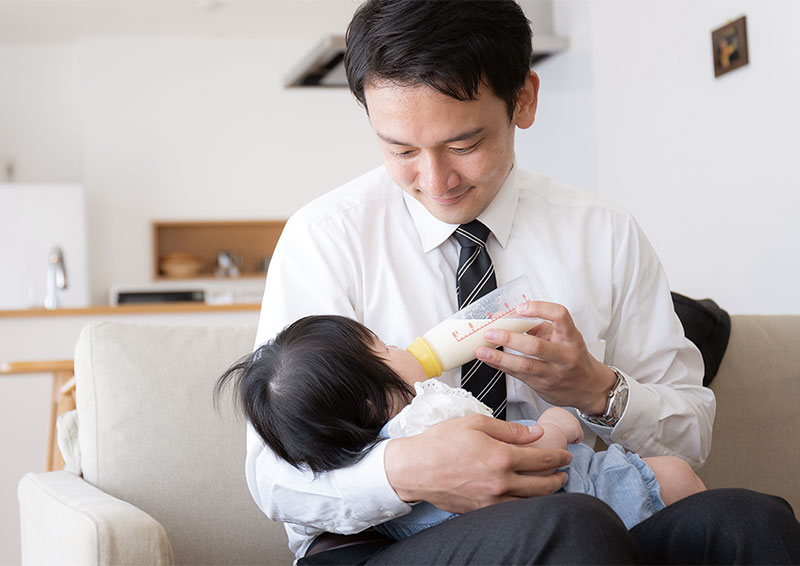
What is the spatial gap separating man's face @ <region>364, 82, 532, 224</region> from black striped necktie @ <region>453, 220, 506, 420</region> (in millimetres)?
106

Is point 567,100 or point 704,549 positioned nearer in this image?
point 704,549

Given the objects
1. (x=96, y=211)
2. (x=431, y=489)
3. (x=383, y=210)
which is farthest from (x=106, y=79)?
(x=431, y=489)

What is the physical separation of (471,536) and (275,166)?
611cm

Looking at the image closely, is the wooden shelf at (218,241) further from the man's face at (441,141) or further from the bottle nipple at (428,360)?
the bottle nipple at (428,360)

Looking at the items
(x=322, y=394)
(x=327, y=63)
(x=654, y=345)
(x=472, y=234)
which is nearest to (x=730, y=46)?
(x=327, y=63)

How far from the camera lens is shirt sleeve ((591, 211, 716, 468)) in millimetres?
→ 1524

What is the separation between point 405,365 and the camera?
1276mm

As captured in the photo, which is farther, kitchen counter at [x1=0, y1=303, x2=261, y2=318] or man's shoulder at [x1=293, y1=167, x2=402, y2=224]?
kitchen counter at [x1=0, y1=303, x2=261, y2=318]

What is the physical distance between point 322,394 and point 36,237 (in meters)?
5.72

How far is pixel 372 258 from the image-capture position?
59.7 inches

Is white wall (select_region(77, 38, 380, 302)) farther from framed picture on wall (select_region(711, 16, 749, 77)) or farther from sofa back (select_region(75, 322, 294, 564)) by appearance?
sofa back (select_region(75, 322, 294, 564))

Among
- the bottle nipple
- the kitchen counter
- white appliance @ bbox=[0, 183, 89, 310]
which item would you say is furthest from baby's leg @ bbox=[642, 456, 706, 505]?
white appliance @ bbox=[0, 183, 89, 310]

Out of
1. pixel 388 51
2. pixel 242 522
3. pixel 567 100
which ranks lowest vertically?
pixel 242 522

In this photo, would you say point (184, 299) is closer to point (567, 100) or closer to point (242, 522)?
point (567, 100)
